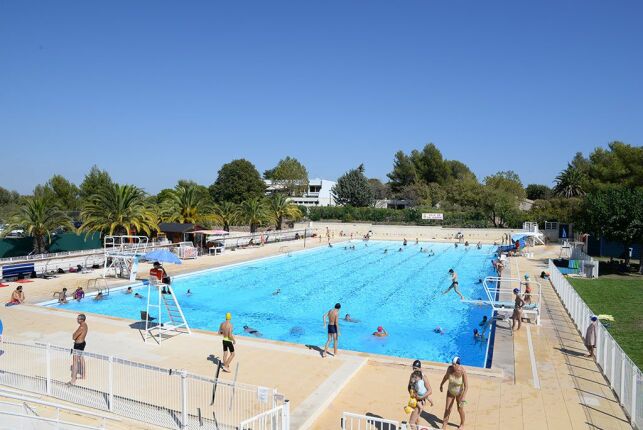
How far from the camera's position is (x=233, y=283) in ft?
86.5

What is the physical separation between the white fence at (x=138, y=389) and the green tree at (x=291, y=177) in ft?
269

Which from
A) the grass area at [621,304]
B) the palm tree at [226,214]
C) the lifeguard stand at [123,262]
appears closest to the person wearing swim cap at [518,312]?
the grass area at [621,304]

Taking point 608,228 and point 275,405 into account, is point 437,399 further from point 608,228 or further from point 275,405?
point 608,228

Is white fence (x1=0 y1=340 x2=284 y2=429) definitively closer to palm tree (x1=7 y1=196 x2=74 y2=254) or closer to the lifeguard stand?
the lifeguard stand

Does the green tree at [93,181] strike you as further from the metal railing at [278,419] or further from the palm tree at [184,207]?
the metal railing at [278,419]

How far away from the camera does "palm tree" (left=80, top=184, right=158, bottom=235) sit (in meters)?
29.5

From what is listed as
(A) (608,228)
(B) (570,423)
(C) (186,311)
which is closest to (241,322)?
(C) (186,311)

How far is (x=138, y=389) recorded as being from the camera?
28.3ft

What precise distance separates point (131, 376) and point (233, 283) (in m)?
17.8

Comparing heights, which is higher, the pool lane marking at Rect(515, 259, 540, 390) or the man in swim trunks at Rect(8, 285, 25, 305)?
the man in swim trunks at Rect(8, 285, 25, 305)

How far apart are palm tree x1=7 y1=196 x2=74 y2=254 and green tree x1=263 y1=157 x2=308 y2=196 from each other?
Result: 210 ft

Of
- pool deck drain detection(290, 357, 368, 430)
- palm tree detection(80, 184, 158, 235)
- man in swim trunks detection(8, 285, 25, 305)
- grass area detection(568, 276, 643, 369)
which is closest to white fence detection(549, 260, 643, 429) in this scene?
grass area detection(568, 276, 643, 369)

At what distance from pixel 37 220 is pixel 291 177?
65.8m

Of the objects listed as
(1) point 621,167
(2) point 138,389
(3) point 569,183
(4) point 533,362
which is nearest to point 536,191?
(3) point 569,183
